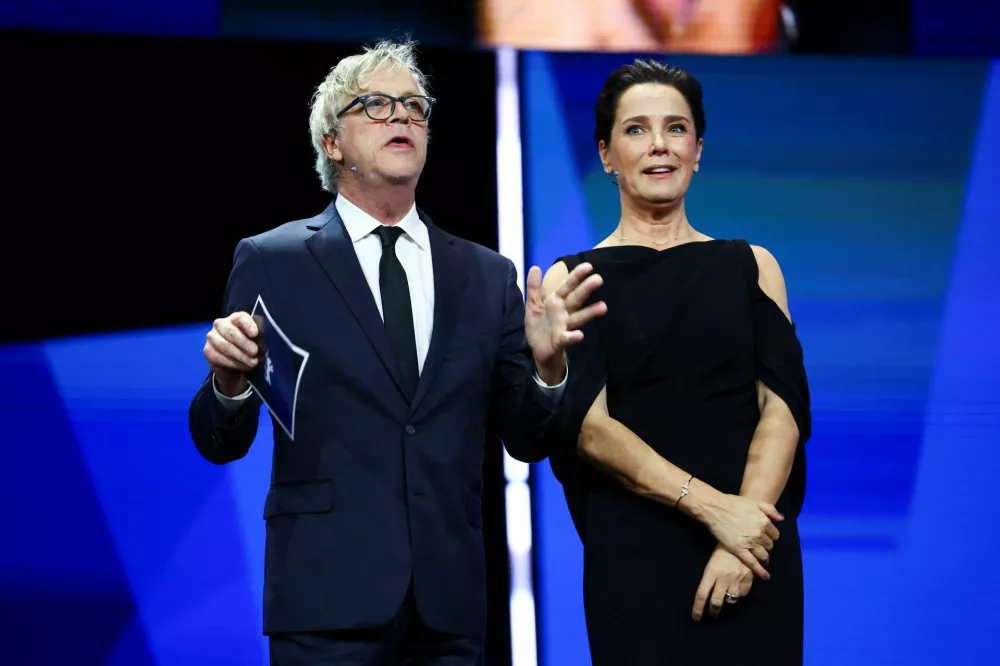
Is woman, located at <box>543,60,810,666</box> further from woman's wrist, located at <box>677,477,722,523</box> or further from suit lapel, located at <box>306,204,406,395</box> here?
suit lapel, located at <box>306,204,406,395</box>

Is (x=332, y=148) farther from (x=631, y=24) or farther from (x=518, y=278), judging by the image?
(x=631, y=24)

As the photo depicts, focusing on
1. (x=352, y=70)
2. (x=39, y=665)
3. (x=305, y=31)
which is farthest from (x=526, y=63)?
(x=39, y=665)

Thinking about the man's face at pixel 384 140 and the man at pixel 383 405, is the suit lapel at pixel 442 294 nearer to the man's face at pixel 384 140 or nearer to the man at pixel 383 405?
the man at pixel 383 405

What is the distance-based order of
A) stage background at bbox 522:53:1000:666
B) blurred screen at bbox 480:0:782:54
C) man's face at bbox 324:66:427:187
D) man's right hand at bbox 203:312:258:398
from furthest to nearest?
blurred screen at bbox 480:0:782:54
stage background at bbox 522:53:1000:666
man's face at bbox 324:66:427:187
man's right hand at bbox 203:312:258:398

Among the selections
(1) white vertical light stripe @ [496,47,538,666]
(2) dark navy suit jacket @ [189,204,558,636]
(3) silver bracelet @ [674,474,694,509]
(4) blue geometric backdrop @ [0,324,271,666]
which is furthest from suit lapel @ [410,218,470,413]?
(4) blue geometric backdrop @ [0,324,271,666]

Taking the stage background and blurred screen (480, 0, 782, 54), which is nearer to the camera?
the stage background

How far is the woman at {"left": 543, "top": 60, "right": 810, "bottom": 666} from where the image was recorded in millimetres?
2322

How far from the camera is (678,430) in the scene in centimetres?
240

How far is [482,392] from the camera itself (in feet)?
7.57

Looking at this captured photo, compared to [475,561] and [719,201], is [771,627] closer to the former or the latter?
[475,561]

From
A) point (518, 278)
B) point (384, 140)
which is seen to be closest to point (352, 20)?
point (518, 278)

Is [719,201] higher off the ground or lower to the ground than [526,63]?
lower

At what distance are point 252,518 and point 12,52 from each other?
59.5 inches

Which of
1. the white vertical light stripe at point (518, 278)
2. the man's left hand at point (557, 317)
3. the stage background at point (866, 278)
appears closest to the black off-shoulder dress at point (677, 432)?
the man's left hand at point (557, 317)
